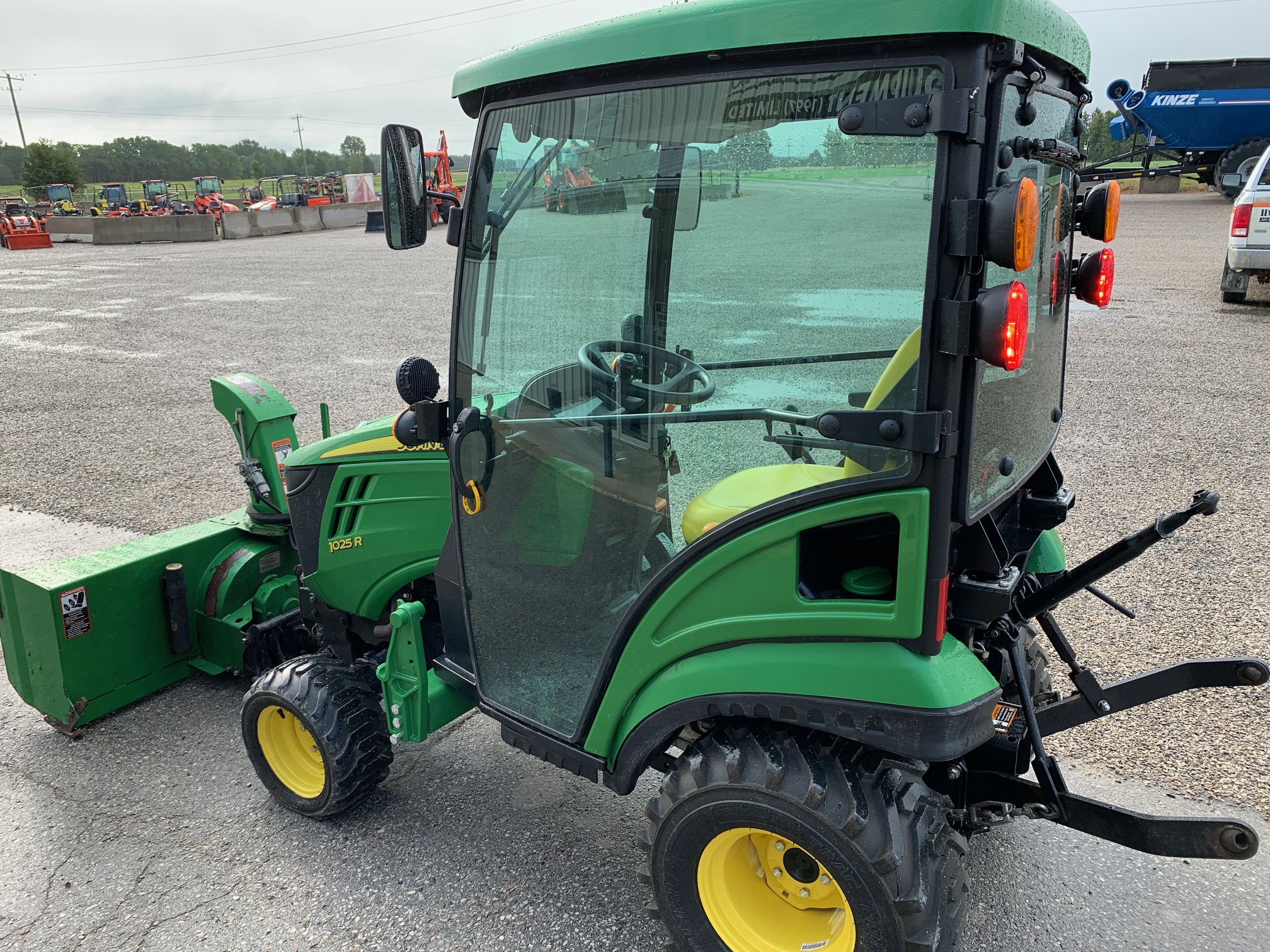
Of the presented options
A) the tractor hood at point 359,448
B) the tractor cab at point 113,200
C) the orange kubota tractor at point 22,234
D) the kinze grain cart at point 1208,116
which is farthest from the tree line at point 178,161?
the tractor hood at point 359,448

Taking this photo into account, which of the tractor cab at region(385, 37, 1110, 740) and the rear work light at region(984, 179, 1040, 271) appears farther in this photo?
the tractor cab at region(385, 37, 1110, 740)

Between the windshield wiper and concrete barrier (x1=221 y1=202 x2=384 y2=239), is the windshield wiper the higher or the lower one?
the lower one

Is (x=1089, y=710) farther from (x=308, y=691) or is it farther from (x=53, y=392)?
(x=53, y=392)

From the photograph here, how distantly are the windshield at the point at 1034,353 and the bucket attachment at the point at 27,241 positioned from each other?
97.3 feet

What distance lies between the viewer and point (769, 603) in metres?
1.95

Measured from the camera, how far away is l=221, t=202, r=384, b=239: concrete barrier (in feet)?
91.0

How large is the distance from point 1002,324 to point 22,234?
99.7 feet

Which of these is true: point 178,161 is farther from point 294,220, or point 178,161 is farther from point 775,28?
point 775,28

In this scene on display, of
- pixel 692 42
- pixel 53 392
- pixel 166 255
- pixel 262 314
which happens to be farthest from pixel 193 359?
pixel 166 255

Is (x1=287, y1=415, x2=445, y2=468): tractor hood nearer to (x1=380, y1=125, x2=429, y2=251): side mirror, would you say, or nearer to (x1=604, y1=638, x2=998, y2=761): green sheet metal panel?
(x1=380, y1=125, x2=429, y2=251): side mirror

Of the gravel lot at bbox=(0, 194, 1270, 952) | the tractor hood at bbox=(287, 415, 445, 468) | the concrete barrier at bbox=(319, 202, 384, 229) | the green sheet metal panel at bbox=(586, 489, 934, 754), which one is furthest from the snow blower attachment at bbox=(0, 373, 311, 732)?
the concrete barrier at bbox=(319, 202, 384, 229)

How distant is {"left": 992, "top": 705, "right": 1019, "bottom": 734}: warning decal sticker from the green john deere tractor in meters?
0.02

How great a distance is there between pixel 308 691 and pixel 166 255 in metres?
23.2

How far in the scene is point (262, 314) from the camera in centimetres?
1313
